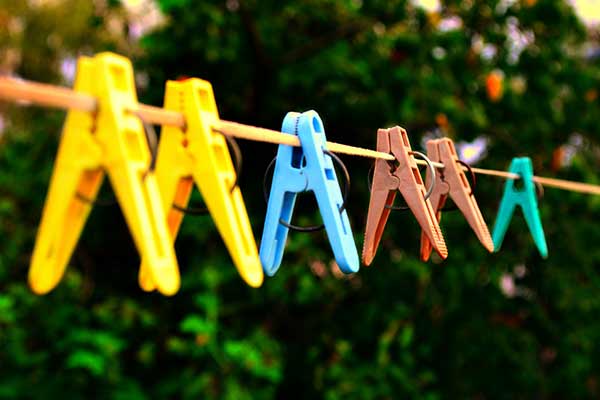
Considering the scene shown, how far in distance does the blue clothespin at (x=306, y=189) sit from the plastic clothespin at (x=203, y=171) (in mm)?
175

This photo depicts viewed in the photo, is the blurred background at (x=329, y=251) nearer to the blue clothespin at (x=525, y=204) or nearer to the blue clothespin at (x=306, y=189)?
the blue clothespin at (x=525, y=204)

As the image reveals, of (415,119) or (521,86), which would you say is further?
(521,86)

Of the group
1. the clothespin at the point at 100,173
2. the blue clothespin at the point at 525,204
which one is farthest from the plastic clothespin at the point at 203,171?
the blue clothespin at the point at 525,204

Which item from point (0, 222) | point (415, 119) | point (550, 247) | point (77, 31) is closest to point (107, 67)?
point (415, 119)

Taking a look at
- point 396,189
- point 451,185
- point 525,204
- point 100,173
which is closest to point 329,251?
point 525,204

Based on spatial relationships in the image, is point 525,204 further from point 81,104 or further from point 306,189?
point 81,104

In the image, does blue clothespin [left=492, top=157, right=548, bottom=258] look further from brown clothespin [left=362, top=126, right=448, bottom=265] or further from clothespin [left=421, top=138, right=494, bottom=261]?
brown clothespin [left=362, top=126, right=448, bottom=265]

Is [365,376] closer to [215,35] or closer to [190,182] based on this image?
[215,35]

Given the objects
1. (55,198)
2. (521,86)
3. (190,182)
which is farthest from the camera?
(521,86)

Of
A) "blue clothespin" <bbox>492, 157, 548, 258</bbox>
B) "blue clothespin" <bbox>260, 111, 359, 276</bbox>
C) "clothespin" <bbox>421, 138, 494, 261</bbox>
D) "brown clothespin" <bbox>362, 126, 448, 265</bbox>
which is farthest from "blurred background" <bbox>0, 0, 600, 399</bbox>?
"blue clothespin" <bbox>260, 111, 359, 276</bbox>

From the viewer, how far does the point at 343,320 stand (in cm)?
318

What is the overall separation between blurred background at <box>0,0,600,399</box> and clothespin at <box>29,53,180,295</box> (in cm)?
194

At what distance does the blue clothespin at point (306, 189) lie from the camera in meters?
1.20

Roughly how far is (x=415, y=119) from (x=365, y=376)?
975mm
